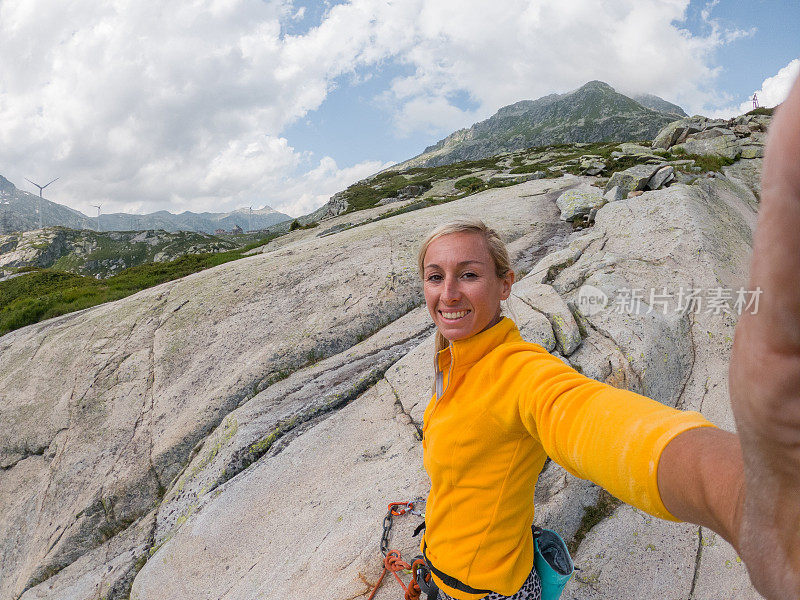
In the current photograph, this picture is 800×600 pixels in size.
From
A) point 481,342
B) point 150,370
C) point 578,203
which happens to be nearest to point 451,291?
point 481,342

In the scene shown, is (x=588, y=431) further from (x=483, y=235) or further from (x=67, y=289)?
(x=67, y=289)

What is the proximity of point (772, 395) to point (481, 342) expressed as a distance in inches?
92.2

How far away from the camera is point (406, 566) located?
5.18 meters

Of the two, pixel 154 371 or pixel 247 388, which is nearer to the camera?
pixel 247 388

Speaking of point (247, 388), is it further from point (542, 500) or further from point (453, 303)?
point (453, 303)

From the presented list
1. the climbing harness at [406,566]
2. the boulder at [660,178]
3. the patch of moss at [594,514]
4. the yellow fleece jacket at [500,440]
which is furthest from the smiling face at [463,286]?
the boulder at [660,178]

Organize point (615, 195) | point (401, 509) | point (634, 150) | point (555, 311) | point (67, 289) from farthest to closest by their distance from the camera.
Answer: point (634, 150) < point (67, 289) < point (615, 195) < point (555, 311) < point (401, 509)

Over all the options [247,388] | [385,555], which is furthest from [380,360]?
[385,555]

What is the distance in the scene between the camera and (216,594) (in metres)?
6.41

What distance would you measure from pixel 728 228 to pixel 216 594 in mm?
14589

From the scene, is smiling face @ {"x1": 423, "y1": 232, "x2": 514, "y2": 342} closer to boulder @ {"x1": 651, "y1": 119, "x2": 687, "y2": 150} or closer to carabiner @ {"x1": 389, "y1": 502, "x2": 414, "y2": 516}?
carabiner @ {"x1": 389, "y1": 502, "x2": 414, "y2": 516}

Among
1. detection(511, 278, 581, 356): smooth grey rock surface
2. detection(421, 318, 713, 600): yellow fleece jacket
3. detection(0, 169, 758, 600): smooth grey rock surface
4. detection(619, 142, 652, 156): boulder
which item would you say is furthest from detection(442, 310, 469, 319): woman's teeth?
detection(619, 142, 652, 156): boulder

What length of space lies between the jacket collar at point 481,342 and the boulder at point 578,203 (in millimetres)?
13884

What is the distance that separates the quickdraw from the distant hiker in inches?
21.8
